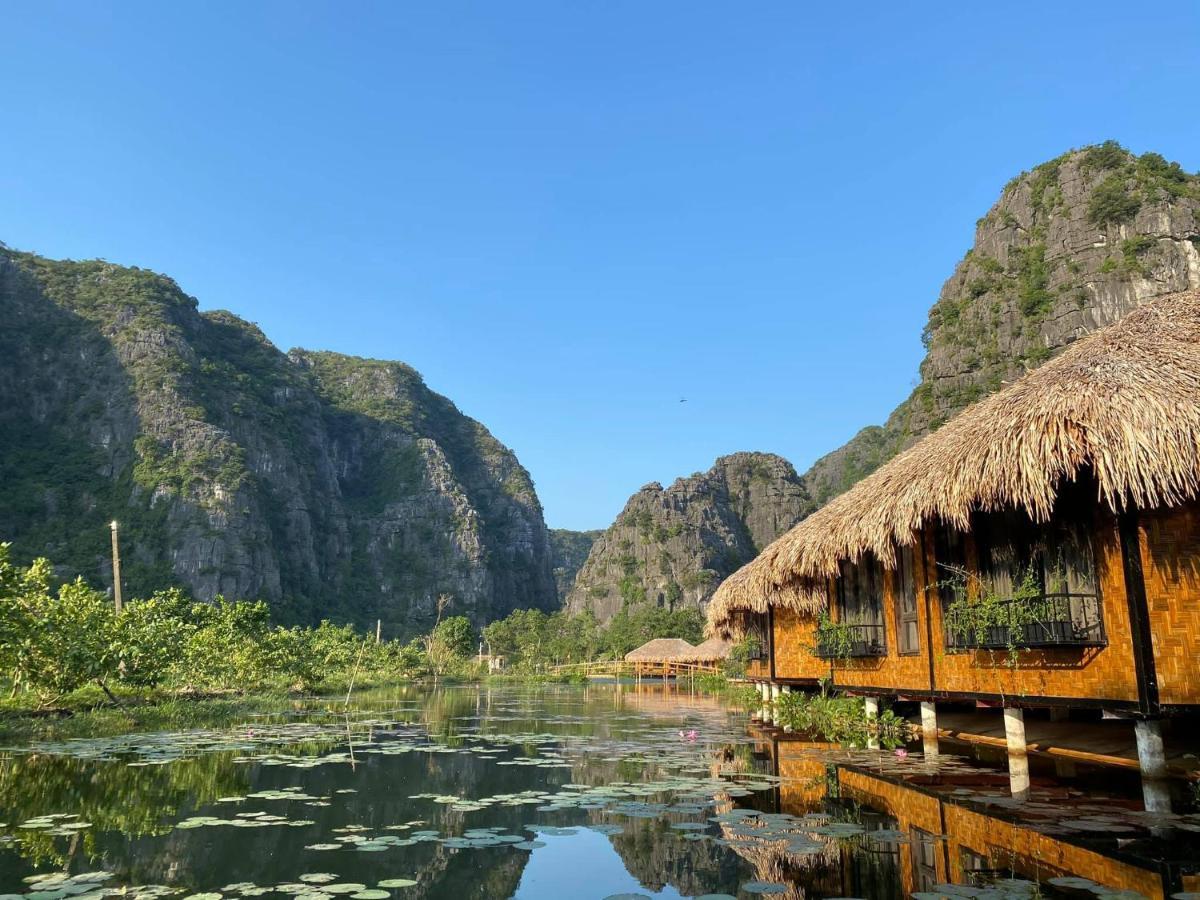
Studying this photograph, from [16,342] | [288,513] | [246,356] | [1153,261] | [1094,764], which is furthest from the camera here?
[246,356]

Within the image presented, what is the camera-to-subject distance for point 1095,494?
6.32 m

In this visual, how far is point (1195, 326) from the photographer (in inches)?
265

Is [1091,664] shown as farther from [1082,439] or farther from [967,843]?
[967,843]

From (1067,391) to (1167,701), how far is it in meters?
2.39

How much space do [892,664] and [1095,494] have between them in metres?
4.13

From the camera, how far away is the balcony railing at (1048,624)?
20.3 ft

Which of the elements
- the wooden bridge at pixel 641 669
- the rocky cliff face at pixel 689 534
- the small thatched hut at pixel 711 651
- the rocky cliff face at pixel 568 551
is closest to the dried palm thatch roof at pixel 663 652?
the wooden bridge at pixel 641 669

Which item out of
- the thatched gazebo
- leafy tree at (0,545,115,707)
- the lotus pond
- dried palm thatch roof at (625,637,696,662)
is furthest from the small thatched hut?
the lotus pond

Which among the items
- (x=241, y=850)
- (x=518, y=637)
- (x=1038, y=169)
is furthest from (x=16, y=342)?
(x=1038, y=169)

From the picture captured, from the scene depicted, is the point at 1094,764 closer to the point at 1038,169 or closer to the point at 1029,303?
the point at 1029,303

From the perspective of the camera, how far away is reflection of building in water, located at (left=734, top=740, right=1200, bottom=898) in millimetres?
4004

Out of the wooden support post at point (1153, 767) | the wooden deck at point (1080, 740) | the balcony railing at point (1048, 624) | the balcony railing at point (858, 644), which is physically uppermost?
the balcony railing at point (1048, 624)

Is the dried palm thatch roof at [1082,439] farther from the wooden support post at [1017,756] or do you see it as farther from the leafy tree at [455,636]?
the leafy tree at [455,636]

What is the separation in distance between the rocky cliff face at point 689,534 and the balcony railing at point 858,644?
3088 inches
